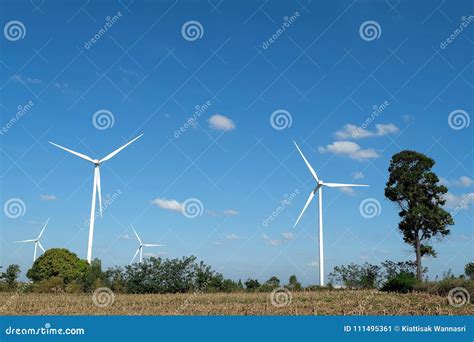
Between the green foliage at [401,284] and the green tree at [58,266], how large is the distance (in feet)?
92.8

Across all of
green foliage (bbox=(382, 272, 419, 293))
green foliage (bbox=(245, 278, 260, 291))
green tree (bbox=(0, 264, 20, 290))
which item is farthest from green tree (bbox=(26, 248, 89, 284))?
green foliage (bbox=(382, 272, 419, 293))

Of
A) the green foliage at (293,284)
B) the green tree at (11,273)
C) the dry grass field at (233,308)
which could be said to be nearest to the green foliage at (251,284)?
the green foliage at (293,284)

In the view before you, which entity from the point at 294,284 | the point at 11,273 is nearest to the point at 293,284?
the point at 294,284

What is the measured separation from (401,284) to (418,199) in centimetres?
1252

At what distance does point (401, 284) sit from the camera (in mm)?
44094

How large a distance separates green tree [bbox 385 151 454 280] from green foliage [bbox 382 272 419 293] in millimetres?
8518

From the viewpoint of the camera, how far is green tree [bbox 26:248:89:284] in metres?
53.5

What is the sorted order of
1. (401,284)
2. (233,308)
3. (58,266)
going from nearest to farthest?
(233,308) → (401,284) → (58,266)

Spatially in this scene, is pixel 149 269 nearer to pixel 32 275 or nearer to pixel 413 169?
pixel 32 275

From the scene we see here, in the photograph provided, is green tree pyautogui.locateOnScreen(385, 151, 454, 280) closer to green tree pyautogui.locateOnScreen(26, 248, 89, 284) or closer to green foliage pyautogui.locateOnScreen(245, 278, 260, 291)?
green foliage pyautogui.locateOnScreen(245, 278, 260, 291)

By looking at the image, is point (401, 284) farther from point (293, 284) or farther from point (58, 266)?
point (58, 266)

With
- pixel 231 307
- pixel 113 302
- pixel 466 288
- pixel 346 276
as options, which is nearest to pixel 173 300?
pixel 113 302

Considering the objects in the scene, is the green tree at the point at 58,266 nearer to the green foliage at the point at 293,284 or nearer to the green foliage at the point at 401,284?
the green foliage at the point at 293,284

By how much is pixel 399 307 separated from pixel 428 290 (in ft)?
41.5
